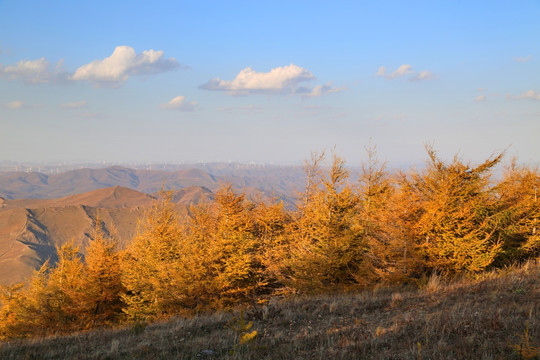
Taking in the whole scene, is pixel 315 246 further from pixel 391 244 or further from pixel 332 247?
pixel 391 244

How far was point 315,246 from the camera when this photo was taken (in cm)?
1720

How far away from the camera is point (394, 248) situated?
15.1 metres

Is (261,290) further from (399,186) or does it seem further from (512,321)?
(512,321)

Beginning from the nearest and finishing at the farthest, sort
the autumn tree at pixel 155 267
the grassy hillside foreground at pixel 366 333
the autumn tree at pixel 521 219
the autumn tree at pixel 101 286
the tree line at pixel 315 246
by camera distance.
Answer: the grassy hillside foreground at pixel 366 333, the tree line at pixel 315 246, the autumn tree at pixel 521 219, the autumn tree at pixel 155 267, the autumn tree at pixel 101 286

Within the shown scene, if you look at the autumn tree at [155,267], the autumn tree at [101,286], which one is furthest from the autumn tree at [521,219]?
the autumn tree at [101,286]

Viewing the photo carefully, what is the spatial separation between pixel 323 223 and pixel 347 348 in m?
11.6

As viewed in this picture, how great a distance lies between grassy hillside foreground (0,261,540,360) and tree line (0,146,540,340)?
12.8ft

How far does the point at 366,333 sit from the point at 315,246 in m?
10.6

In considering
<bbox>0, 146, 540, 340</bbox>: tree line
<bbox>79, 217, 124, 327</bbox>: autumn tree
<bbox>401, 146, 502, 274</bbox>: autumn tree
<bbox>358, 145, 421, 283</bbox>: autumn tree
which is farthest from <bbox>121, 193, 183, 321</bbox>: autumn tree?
<bbox>401, 146, 502, 274</bbox>: autumn tree

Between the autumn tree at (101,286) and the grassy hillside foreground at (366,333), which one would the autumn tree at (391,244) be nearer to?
the grassy hillside foreground at (366,333)

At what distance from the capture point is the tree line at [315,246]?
1479cm

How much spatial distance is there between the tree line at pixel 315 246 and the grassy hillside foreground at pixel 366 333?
3907mm

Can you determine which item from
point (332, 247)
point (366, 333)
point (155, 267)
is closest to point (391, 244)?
point (332, 247)

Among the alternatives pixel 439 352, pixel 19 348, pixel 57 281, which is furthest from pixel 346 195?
pixel 57 281
